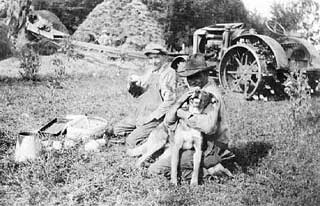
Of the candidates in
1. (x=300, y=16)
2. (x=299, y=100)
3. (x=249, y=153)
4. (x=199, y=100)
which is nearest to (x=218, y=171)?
(x=199, y=100)

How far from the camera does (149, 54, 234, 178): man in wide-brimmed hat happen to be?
480cm

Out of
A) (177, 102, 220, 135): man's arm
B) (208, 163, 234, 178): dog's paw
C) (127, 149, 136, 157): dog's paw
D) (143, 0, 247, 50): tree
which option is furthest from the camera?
(143, 0, 247, 50): tree

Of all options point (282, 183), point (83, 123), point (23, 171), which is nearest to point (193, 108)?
point (282, 183)

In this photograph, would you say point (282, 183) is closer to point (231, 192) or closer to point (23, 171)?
point (231, 192)

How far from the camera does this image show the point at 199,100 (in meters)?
4.86

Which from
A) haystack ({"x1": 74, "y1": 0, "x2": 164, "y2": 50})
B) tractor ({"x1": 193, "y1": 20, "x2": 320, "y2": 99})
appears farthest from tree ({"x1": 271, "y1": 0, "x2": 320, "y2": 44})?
haystack ({"x1": 74, "y1": 0, "x2": 164, "y2": 50})

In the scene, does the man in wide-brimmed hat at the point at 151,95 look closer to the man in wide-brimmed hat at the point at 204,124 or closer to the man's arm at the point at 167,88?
the man's arm at the point at 167,88

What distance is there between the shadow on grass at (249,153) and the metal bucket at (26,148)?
2.78 meters

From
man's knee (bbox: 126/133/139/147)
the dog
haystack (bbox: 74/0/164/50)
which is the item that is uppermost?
haystack (bbox: 74/0/164/50)

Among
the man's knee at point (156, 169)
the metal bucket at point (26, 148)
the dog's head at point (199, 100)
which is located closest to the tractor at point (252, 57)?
the dog's head at point (199, 100)

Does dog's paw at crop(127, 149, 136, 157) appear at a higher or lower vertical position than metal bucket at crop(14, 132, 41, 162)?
lower

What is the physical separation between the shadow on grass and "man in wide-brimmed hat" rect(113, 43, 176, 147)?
1.29 metres

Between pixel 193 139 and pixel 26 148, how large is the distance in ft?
7.87

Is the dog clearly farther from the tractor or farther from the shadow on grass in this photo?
the tractor
